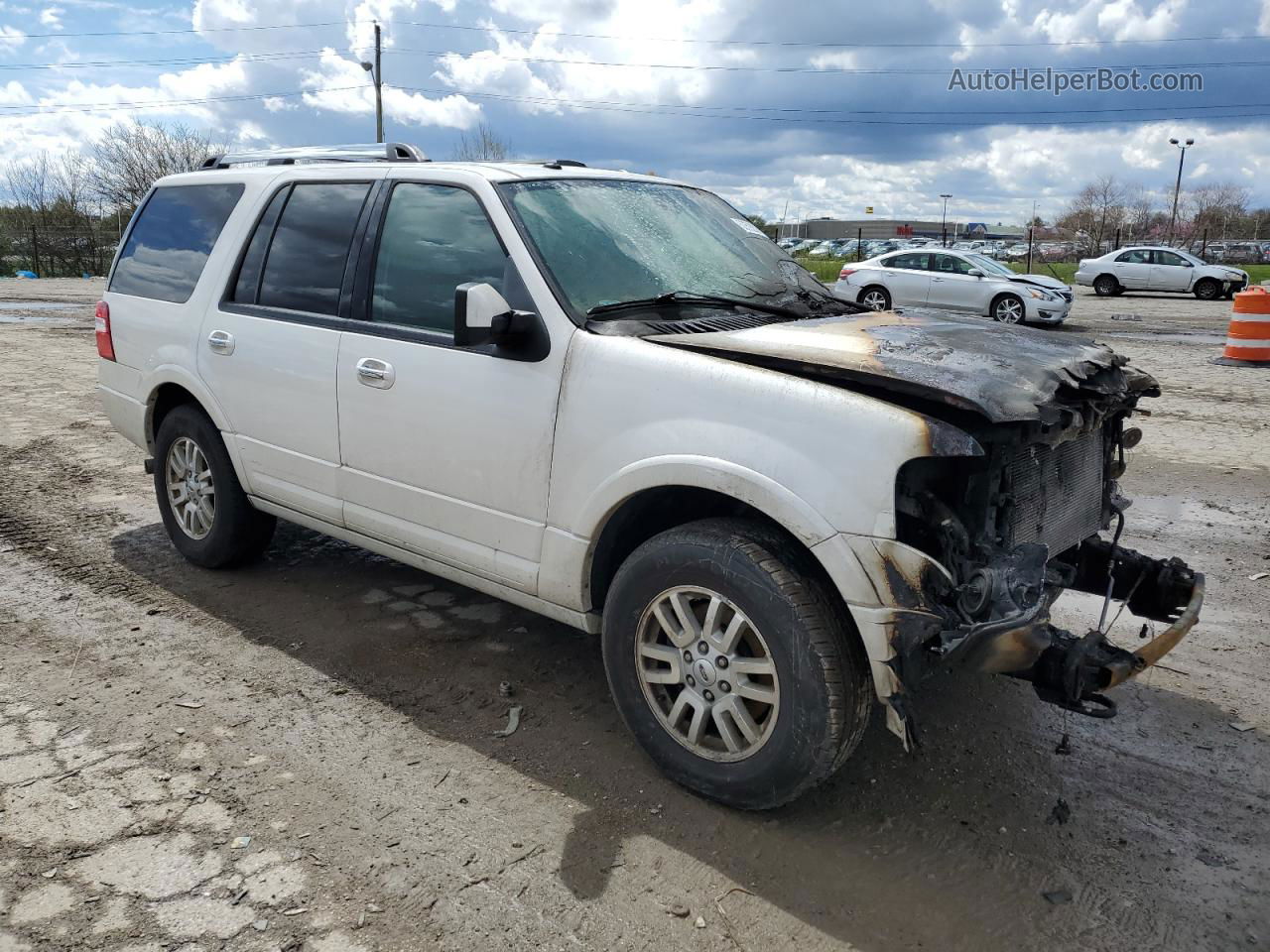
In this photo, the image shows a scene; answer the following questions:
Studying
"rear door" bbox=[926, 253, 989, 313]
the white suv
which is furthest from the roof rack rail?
"rear door" bbox=[926, 253, 989, 313]

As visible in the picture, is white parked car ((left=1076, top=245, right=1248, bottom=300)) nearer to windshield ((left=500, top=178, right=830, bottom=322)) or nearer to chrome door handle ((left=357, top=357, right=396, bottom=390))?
windshield ((left=500, top=178, right=830, bottom=322))

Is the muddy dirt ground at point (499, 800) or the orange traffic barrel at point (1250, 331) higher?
the orange traffic barrel at point (1250, 331)

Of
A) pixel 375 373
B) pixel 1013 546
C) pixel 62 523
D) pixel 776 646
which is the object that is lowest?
pixel 62 523

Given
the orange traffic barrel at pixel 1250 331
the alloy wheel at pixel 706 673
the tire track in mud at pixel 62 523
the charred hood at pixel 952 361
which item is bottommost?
the tire track in mud at pixel 62 523

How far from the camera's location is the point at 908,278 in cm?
1995

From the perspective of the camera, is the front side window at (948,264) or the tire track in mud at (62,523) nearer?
the tire track in mud at (62,523)

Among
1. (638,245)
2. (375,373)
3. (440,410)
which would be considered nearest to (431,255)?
(375,373)

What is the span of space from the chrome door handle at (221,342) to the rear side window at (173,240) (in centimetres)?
38

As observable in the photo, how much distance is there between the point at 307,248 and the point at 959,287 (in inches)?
680

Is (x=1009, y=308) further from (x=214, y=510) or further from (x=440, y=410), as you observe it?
(x=440, y=410)

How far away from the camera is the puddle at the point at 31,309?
18542mm

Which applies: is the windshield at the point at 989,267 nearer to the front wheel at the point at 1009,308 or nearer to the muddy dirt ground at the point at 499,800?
the front wheel at the point at 1009,308

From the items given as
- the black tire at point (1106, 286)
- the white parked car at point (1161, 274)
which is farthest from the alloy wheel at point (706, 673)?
the black tire at point (1106, 286)

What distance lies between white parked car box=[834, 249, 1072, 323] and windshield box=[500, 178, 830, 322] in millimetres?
15552
